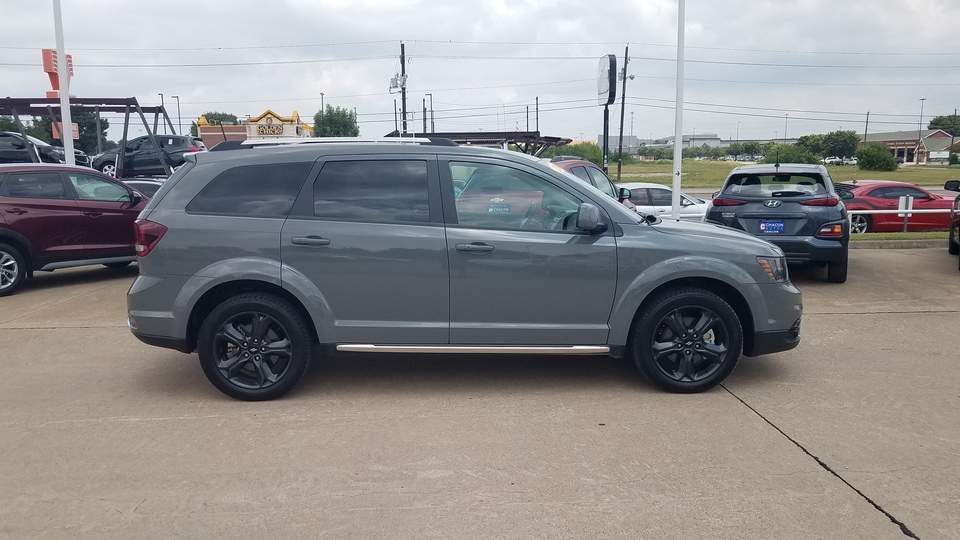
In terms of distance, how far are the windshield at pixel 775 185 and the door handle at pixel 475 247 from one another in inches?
225

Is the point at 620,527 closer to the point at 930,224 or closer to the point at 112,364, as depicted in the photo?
the point at 112,364

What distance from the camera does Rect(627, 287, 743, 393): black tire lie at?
523 centimetres

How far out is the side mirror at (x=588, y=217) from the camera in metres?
5.05

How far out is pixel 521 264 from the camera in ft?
16.9

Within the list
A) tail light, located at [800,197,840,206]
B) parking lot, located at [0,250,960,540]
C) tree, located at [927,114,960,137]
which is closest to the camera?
parking lot, located at [0,250,960,540]

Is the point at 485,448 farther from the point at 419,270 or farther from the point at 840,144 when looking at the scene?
the point at 840,144

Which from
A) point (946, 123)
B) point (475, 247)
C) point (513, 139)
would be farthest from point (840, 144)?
point (475, 247)

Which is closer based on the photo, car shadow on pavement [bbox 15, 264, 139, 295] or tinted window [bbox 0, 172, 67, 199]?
tinted window [bbox 0, 172, 67, 199]

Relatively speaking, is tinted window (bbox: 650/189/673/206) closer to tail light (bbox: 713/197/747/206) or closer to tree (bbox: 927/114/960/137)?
tail light (bbox: 713/197/747/206)

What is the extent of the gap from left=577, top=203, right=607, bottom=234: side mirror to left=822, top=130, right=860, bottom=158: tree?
3440 inches

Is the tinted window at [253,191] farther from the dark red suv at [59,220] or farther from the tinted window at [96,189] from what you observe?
the tinted window at [96,189]

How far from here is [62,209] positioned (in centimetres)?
1001

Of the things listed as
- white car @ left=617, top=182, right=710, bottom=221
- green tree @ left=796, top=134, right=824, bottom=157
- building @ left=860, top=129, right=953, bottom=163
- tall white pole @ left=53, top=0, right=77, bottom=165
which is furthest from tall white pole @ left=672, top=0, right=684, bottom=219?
building @ left=860, top=129, right=953, bottom=163

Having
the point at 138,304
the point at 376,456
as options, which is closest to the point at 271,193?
the point at 138,304
